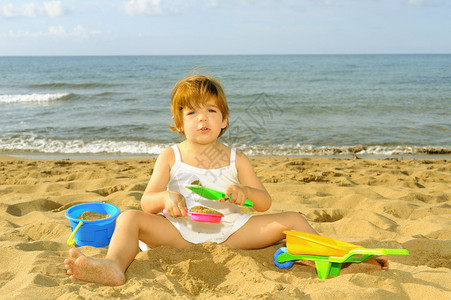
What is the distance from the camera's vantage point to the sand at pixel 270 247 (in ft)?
5.86

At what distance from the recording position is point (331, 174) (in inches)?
189

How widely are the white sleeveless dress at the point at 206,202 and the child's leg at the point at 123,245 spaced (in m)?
0.07

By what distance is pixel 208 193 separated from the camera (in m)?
2.25

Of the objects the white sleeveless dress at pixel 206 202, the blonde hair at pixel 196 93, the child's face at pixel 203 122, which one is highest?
the blonde hair at pixel 196 93

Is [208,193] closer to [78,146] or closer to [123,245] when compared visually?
[123,245]

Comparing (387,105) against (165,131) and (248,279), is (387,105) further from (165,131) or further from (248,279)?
(248,279)

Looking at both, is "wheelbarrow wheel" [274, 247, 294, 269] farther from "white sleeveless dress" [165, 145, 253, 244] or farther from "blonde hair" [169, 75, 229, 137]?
"blonde hair" [169, 75, 229, 137]

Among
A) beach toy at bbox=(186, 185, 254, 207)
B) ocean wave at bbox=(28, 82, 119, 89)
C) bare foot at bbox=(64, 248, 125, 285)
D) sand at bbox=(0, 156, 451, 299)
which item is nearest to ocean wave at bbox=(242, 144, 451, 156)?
sand at bbox=(0, 156, 451, 299)

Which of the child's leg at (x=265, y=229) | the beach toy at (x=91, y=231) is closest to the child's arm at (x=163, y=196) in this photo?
the beach toy at (x=91, y=231)

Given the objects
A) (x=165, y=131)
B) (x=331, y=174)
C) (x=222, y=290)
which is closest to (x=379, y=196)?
(x=331, y=174)

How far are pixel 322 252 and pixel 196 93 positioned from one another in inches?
46.2

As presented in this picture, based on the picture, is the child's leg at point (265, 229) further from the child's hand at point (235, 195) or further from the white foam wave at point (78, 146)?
the white foam wave at point (78, 146)

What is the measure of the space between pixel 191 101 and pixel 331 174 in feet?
9.50

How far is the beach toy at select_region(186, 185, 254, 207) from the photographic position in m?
2.22
